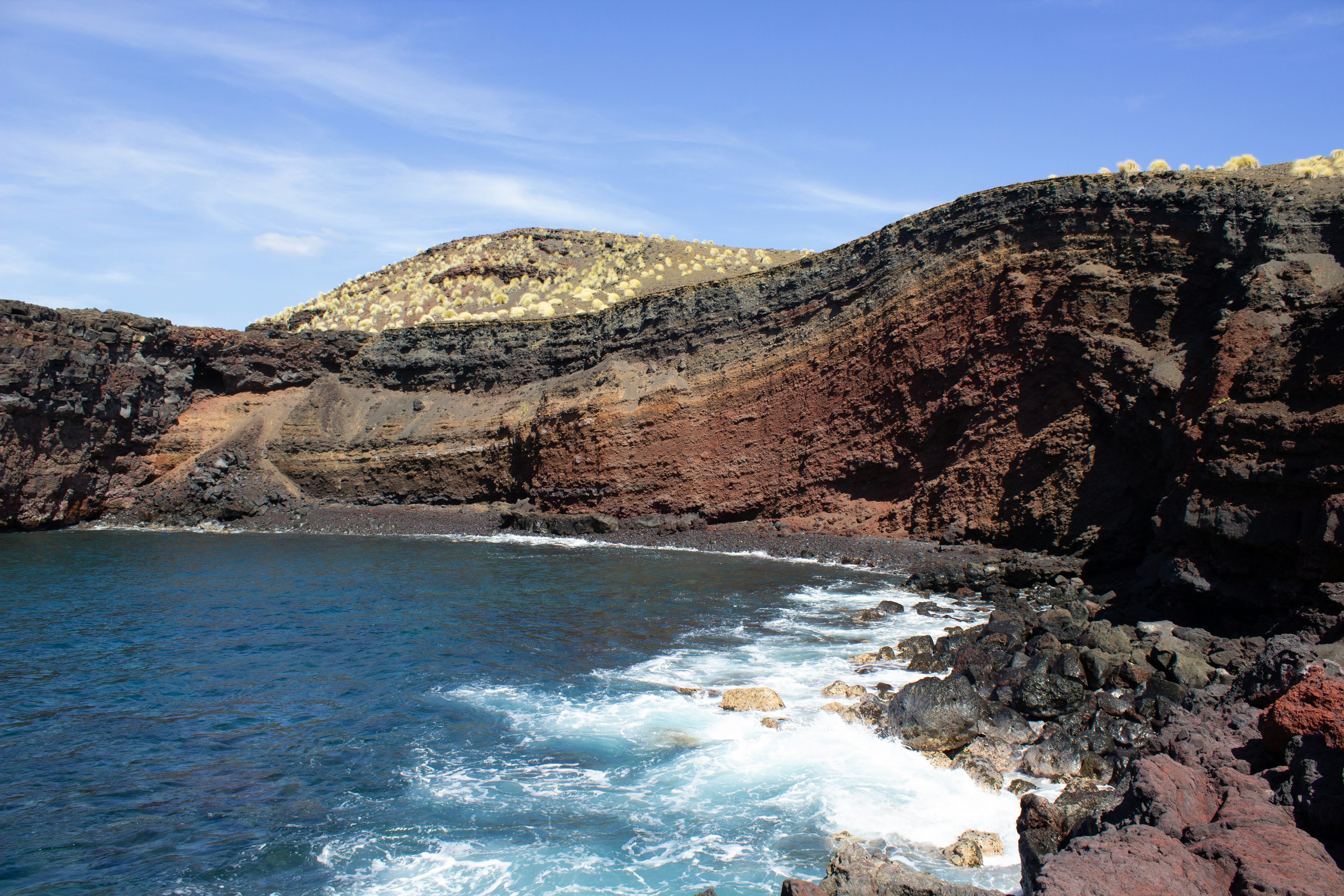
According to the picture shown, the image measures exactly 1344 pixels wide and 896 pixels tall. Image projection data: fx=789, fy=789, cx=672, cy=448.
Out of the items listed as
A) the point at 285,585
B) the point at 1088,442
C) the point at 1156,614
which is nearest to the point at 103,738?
the point at 285,585

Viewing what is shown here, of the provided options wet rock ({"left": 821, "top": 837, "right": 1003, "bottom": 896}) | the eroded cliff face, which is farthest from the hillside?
wet rock ({"left": 821, "top": 837, "right": 1003, "bottom": 896})

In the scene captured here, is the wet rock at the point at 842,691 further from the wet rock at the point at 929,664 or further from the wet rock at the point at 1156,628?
the wet rock at the point at 1156,628

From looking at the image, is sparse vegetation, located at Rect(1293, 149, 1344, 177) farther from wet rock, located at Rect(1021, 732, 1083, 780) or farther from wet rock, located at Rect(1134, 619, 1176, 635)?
wet rock, located at Rect(1021, 732, 1083, 780)

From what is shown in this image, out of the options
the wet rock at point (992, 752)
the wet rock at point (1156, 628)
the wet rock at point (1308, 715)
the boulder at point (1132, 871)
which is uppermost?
the wet rock at point (1308, 715)

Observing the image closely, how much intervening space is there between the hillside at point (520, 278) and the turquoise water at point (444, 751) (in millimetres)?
33063

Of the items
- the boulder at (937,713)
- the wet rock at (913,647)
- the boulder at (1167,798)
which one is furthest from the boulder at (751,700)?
the boulder at (1167,798)

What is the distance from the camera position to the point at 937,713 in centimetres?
1174

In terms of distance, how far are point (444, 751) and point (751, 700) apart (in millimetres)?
4887

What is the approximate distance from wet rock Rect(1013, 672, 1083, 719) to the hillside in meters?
41.1

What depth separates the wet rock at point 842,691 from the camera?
1338 cm

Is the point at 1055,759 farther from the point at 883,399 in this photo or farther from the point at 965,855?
the point at 883,399

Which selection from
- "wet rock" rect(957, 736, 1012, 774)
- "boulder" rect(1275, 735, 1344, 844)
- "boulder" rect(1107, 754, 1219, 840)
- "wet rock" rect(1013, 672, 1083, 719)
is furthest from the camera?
"wet rock" rect(1013, 672, 1083, 719)

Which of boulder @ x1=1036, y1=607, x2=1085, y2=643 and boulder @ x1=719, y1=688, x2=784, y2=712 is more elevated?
boulder @ x1=1036, y1=607, x2=1085, y2=643

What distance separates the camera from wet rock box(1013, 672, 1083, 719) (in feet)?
39.9
